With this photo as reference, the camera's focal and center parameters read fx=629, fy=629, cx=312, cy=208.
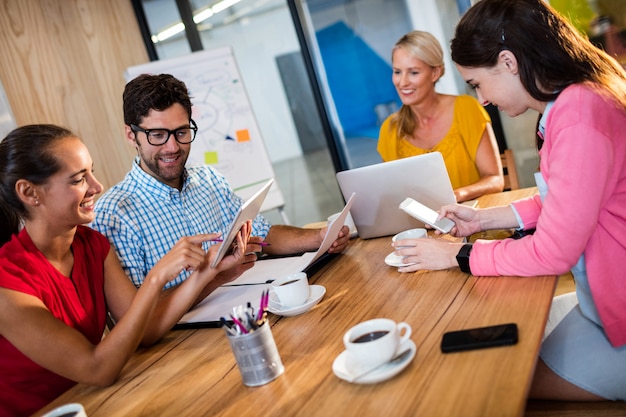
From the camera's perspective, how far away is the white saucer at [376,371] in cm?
107

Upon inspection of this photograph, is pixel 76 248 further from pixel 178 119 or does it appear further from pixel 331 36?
pixel 331 36

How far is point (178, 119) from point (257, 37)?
286cm

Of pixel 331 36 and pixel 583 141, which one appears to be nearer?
pixel 583 141

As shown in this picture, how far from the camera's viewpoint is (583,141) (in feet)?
4.12

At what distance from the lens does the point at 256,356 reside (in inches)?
46.4

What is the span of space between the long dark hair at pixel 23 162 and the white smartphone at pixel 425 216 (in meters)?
0.91

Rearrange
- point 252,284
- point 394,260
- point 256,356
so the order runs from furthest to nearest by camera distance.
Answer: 1. point 252,284
2. point 394,260
3. point 256,356

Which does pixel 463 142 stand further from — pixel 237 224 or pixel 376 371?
pixel 376 371

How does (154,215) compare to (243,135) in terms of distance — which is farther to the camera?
(243,135)

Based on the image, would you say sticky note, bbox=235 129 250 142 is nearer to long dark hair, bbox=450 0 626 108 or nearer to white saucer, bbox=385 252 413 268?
white saucer, bbox=385 252 413 268

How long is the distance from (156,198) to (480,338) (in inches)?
53.2

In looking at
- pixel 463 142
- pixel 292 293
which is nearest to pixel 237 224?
pixel 292 293

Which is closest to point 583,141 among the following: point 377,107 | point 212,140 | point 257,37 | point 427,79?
point 427,79

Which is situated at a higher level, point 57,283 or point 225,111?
point 225,111
